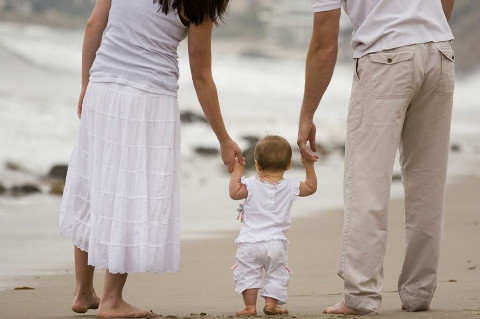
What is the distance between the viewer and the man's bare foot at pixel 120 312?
369 cm

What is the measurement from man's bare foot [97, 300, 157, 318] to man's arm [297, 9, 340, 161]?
919mm

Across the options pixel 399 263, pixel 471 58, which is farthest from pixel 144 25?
pixel 471 58

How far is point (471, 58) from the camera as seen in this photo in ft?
150

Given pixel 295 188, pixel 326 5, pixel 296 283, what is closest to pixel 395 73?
pixel 326 5

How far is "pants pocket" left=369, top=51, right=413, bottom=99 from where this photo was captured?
354 cm

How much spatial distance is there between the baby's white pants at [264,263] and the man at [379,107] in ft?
0.73

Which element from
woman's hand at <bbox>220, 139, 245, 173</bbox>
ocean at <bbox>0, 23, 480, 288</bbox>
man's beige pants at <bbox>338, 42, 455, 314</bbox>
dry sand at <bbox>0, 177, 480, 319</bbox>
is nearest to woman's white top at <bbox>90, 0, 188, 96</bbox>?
woman's hand at <bbox>220, 139, 245, 173</bbox>

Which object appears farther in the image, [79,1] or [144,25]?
[79,1]

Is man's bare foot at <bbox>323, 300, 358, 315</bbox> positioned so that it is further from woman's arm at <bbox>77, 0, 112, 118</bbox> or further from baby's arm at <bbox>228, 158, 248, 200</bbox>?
woman's arm at <bbox>77, 0, 112, 118</bbox>

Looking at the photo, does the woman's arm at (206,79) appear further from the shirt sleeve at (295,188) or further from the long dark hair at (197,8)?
the shirt sleeve at (295,188)

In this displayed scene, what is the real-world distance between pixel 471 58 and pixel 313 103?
43.5 m

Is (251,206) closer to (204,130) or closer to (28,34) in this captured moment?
(204,130)

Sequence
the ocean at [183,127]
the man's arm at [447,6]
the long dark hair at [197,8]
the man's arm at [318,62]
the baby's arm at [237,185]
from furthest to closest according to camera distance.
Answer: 1. the ocean at [183,127]
2. the man's arm at [447,6]
3. the baby's arm at [237,185]
4. the man's arm at [318,62]
5. the long dark hair at [197,8]

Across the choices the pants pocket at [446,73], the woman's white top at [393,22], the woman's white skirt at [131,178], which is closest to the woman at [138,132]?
the woman's white skirt at [131,178]
